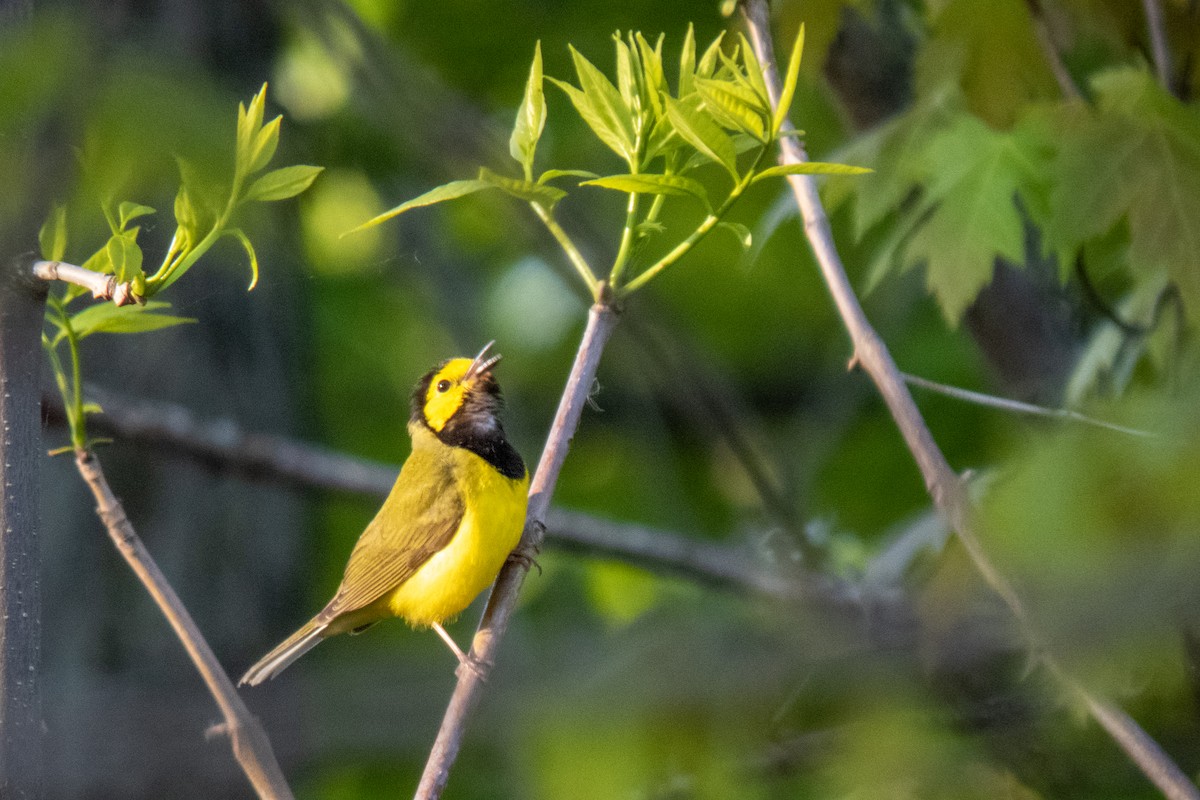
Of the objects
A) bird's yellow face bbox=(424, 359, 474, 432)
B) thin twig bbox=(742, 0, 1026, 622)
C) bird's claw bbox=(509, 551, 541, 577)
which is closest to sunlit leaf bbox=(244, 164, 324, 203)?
thin twig bbox=(742, 0, 1026, 622)

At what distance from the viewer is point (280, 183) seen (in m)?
1.73

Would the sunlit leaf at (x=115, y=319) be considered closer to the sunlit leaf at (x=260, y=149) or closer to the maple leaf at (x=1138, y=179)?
the sunlit leaf at (x=260, y=149)

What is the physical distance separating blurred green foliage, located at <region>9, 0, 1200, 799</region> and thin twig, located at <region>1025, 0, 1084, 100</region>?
4cm

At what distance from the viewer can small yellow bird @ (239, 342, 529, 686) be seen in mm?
3809

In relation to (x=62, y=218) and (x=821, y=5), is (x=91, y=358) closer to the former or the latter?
(x=821, y=5)

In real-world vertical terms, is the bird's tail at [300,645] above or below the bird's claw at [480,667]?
below

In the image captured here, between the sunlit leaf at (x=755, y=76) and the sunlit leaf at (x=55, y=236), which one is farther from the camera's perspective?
the sunlit leaf at (x=755, y=76)

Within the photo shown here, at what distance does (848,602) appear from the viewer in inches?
A: 109

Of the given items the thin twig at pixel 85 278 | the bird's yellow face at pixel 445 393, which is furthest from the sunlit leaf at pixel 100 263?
the bird's yellow face at pixel 445 393

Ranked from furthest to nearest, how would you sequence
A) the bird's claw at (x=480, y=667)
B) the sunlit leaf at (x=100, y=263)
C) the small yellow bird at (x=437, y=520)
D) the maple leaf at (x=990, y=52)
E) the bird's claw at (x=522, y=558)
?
1. the small yellow bird at (x=437, y=520)
2. the maple leaf at (x=990, y=52)
3. the bird's claw at (x=522, y=558)
4. the bird's claw at (x=480, y=667)
5. the sunlit leaf at (x=100, y=263)

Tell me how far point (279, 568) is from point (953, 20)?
3940mm

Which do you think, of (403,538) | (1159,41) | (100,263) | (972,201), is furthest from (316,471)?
(100,263)

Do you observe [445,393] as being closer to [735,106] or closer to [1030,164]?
[1030,164]

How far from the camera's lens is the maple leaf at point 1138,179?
318 centimetres
